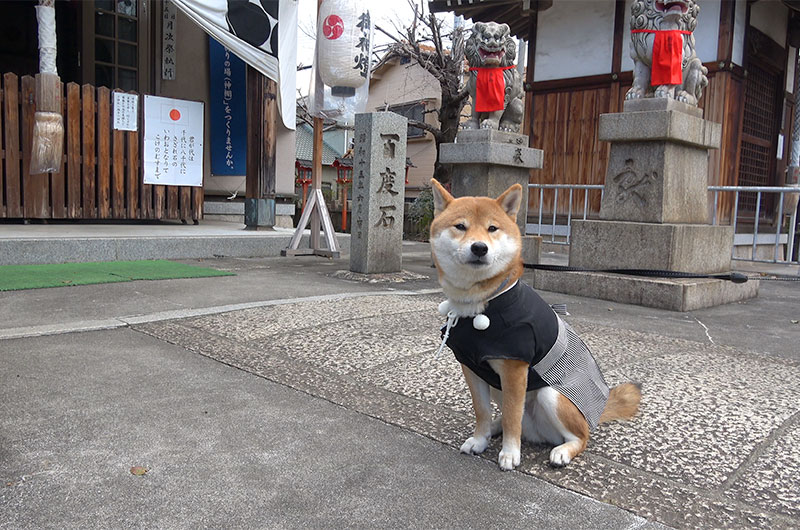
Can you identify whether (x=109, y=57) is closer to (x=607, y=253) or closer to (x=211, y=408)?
(x=607, y=253)

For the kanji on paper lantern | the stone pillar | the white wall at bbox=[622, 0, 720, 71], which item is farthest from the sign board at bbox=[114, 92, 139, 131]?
the white wall at bbox=[622, 0, 720, 71]

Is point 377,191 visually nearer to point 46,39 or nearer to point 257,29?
point 257,29

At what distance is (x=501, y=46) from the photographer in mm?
7797

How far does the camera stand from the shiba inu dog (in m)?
2.15

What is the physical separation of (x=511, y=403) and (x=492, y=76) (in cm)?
650

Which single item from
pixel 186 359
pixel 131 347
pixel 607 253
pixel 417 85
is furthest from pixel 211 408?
pixel 417 85

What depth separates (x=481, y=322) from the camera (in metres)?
2.13

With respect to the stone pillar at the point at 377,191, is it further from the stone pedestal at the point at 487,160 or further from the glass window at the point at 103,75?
the glass window at the point at 103,75

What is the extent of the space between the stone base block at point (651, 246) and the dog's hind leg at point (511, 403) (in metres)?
3.88

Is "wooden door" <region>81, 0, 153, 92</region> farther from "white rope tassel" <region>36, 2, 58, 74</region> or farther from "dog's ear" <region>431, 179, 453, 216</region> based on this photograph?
"dog's ear" <region>431, 179, 453, 216</region>

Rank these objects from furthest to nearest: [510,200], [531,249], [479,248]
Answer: [531,249]
[510,200]
[479,248]

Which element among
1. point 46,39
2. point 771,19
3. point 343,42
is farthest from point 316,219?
point 771,19

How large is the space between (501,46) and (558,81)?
15.1 feet

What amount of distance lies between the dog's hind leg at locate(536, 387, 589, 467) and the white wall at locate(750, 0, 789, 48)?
433 inches
